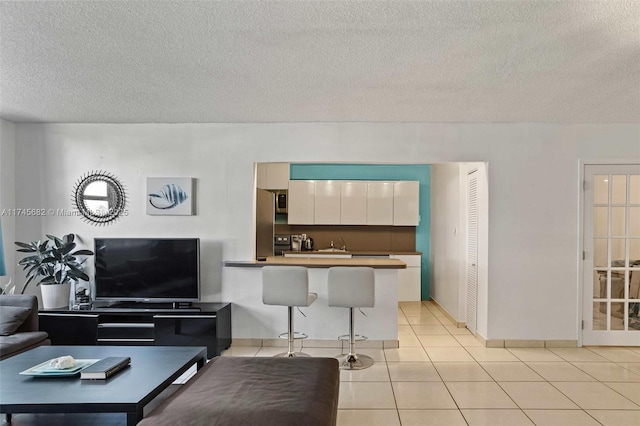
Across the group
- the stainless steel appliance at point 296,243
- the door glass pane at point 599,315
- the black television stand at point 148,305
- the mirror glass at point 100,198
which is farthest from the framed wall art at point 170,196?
the door glass pane at point 599,315

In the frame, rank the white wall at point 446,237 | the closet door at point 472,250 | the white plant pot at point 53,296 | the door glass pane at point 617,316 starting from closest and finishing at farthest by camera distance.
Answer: the white plant pot at point 53,296
the door glass pane at point 617,316
the closet door at point 472,250
the white wall at point 446,237

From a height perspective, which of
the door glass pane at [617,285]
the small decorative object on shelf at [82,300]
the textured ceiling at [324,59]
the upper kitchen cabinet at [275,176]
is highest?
the textured ceiling at [324,59]

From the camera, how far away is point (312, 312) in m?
4.93

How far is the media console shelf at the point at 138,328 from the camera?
4441mm

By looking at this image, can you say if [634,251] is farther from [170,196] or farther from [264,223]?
[170,196]

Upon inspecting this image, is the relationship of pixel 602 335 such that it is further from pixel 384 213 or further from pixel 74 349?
pixel 74 349

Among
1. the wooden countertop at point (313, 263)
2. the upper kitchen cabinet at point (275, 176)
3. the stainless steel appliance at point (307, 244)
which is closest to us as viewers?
the wooden countertop at point (313, 263)

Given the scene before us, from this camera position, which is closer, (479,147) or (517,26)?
(517,26)

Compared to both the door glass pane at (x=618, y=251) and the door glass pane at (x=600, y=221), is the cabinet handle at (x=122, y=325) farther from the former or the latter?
the door glass pane at (x=618, y=251)

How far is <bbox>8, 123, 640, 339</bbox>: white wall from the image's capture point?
4852mm

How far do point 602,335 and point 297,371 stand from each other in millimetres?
4078

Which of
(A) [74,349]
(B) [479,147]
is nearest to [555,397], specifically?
(B) [479,147]

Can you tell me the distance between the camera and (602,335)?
487cm

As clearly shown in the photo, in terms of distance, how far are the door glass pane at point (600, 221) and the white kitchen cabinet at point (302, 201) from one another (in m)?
4.34
